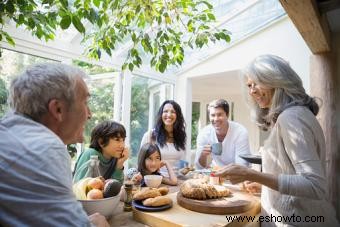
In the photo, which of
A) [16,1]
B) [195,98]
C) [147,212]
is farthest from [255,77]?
[195,98]

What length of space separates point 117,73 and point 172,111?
5.18 feet

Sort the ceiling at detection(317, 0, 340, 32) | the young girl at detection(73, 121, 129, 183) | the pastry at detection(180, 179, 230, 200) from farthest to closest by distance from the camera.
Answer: the ceiling at detection(317, 0, 340, 32), the young girl at detection(73, 121, 129, 183), the pastry at detection(180, 179, 230, 200)

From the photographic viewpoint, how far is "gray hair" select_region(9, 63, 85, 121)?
76 centimetres

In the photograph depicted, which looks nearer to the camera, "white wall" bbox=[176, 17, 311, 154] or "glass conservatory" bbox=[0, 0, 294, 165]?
"glass conservatory" bbox=[0, 0, 294, 165]

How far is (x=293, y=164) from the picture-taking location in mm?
1087

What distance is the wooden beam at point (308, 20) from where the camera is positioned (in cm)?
153

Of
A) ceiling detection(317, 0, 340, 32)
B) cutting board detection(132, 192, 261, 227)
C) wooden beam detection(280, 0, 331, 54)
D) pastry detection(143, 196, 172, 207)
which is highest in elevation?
ceiling detection(317, 0, 340, 32)

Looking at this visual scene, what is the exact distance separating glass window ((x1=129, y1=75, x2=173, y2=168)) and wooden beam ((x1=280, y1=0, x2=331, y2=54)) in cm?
258

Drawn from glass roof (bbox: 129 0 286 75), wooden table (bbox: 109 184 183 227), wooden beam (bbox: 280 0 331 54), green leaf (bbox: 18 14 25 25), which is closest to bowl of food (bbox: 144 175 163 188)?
wooden table (bbox: 109 184 183 227)

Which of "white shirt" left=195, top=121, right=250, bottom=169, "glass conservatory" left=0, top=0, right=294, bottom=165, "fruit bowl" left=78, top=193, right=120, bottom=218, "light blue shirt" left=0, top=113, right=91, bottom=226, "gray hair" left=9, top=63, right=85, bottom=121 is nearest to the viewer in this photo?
"light blue shirt" left=0, top=113, right=91, bottom=226

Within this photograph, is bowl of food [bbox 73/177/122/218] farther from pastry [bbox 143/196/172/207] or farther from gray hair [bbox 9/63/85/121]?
gray hair [bbox 9/63/85/121]

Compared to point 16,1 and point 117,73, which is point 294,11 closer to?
point 16,1

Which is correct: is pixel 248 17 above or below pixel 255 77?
above

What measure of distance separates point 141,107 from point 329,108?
8.86 feet
